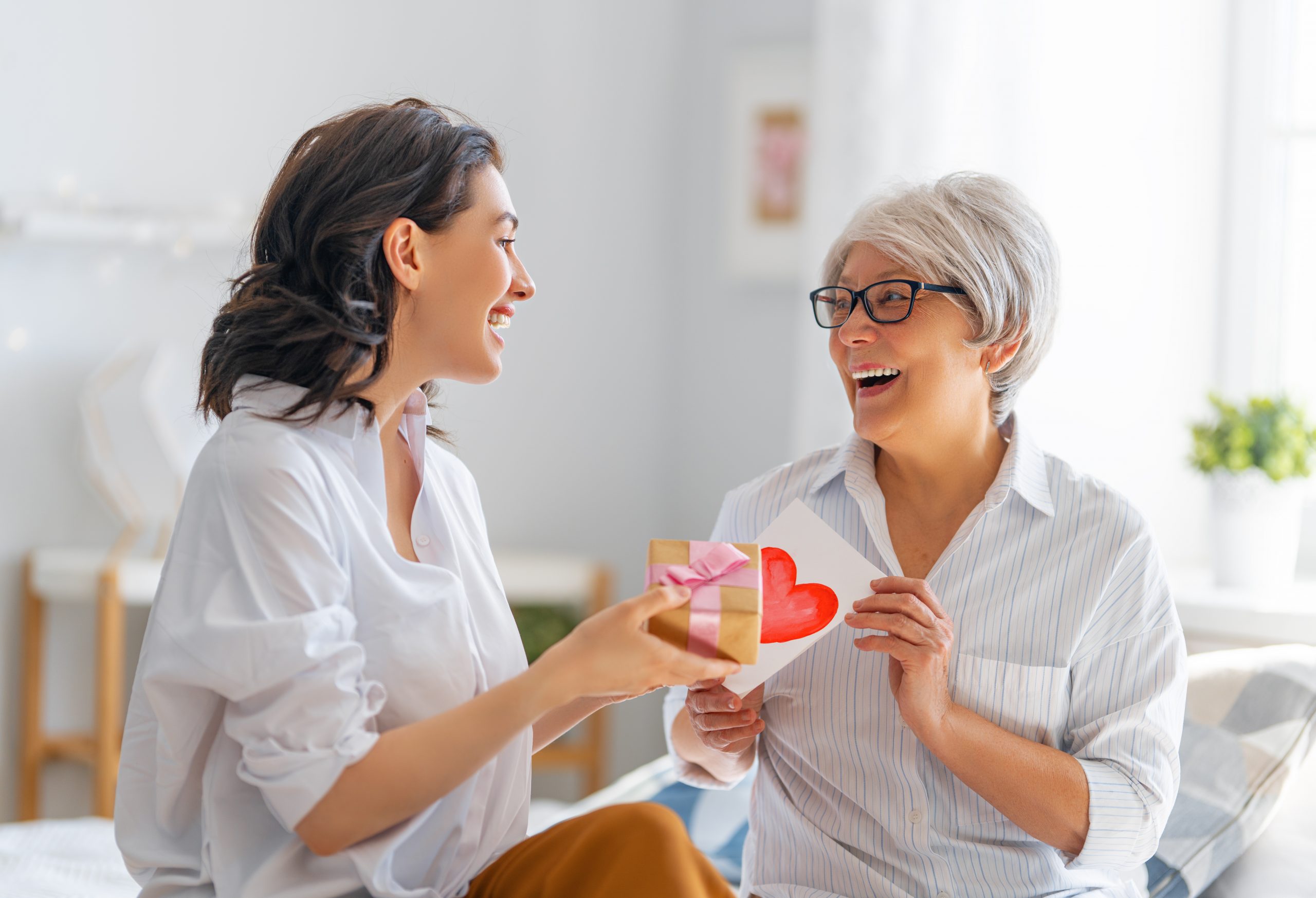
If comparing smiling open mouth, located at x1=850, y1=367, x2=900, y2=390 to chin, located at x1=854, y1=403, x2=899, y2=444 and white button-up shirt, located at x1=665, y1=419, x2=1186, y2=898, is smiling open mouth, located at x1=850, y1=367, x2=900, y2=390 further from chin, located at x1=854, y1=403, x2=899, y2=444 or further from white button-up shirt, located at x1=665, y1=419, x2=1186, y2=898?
white button-up shirt, located at x1=665, y1=419, x2=1186, y2=898

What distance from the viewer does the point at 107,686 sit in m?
2.55

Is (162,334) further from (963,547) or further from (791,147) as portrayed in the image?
(963,547)

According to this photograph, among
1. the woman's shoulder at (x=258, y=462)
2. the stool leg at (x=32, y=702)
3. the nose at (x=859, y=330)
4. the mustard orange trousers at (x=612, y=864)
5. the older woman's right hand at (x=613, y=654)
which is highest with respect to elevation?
the nose at (x=859, y=330)

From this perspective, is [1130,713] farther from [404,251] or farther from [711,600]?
[404,251]

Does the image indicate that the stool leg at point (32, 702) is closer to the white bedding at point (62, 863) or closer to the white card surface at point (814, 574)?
the white bedding at point (62, 863)

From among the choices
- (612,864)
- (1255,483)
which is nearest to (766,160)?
(1255,483)

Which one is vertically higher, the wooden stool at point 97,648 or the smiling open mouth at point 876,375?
the smiling open mouth at point 876,375

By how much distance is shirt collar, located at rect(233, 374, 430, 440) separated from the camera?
1136mm

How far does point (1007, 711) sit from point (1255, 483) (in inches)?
46.9

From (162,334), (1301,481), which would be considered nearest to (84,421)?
(162,334)

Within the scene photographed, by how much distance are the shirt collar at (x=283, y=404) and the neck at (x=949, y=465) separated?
69 centimetres

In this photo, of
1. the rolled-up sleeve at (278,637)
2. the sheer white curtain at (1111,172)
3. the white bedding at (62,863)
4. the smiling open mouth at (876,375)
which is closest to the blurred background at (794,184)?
the sheer white curtain at (1111,172)

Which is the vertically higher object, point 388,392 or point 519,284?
point 519,284

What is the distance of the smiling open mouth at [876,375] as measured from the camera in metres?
1.47
